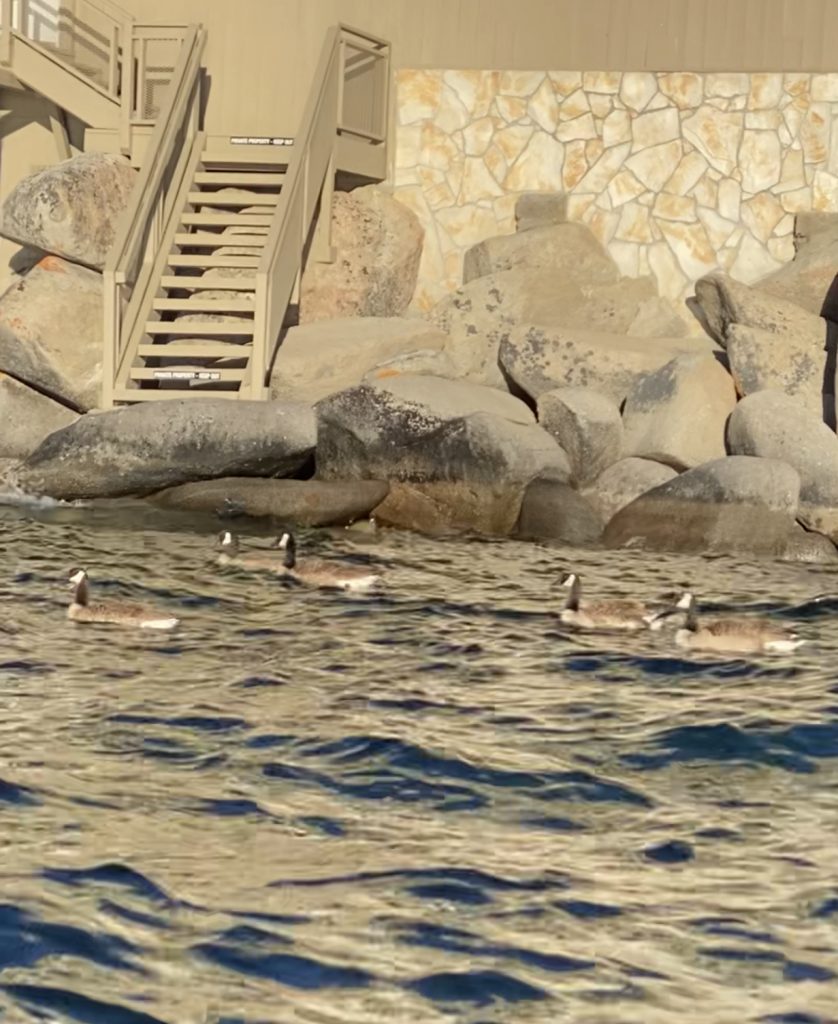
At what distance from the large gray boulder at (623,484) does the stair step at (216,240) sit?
5.75 m

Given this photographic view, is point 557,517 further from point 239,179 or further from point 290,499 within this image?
point 239,179

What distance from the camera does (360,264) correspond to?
23.3 metres

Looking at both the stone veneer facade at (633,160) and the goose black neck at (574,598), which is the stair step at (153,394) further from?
the goose black neck at (574,598)

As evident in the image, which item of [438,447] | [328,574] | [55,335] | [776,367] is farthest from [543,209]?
[328,574]

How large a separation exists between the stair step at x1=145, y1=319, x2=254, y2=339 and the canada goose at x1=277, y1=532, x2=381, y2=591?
6.56 m

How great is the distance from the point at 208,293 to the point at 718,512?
797cm

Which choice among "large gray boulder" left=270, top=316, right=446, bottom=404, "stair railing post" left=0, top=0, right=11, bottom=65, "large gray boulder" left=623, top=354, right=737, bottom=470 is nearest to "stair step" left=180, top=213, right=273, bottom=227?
"large gray boulder" left=270, top=316, right=446, bottom=404

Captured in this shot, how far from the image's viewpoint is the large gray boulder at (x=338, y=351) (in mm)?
20891

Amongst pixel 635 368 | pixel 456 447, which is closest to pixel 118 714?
pixel 456 447

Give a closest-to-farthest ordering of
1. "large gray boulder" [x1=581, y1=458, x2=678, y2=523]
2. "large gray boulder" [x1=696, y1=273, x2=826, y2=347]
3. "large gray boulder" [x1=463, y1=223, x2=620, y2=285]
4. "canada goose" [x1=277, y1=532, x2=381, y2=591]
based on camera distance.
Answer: "canada goose" [x1=277, y1=532, x2=381, y2=591] → "large gray boulder" [x1=581, y1=458, x2=678, y2=523] → "large gray boulder" [x1=696, y1=273, x2=826, y2=347] → "large gray boulder" [x1=463, y1=223, x2=620, y2=285]

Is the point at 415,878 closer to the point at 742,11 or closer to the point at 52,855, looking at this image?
the point at 52,855

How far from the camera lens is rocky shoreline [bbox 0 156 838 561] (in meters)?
18.1

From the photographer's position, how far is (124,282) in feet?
68.2

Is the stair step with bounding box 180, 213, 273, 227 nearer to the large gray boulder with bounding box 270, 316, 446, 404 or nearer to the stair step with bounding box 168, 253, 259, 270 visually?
the stair step with bounding box 168, 253, 259, 270
